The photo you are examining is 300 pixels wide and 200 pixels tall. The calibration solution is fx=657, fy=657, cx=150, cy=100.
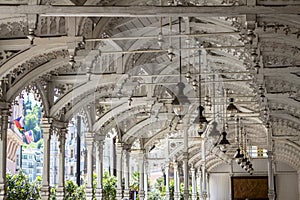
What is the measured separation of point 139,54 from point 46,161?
3926mm

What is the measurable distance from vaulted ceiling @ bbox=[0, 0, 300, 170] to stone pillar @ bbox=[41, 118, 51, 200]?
279mm

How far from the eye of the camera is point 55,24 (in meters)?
13.7

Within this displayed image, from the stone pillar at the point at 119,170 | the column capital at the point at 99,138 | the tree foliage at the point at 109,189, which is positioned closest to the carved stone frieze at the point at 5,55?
the column capital at the point at 99,138

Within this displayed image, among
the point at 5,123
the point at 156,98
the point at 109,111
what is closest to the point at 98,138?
the point at 109,111

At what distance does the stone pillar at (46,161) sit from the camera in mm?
17562

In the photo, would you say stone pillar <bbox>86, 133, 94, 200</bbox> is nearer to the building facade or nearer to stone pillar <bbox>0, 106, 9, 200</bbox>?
the building facade

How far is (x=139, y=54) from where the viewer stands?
18.5 metres

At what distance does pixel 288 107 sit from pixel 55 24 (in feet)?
30.0

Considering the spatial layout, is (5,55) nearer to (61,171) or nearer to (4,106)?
(4,106)

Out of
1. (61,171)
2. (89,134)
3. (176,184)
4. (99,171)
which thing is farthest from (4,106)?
(176,184)

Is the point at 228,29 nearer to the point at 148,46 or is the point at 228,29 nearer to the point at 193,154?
the point at 148,46

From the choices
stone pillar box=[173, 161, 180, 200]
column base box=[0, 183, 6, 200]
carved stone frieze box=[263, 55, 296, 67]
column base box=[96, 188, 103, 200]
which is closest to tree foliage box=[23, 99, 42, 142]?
stone pillar box=[173, 161, 180, 200]

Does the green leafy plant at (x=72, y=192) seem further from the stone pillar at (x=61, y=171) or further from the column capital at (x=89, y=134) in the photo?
the column capital at (x=89, y=134)

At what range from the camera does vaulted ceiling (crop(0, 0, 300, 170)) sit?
384 inches
